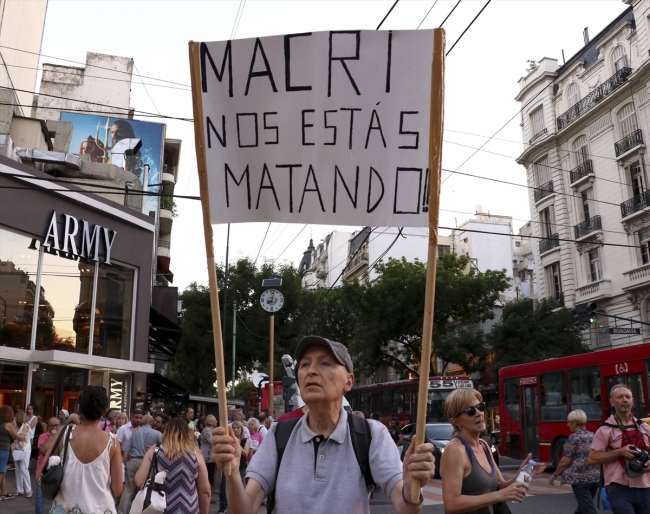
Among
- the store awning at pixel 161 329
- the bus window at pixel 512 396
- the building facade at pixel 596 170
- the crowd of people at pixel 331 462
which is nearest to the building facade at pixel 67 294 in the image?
the store awning at pixel 161 329

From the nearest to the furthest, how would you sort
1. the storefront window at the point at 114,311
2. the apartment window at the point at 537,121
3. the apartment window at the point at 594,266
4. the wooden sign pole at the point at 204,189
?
the wooden sign pole at the point at 204,189 < the storefront window at the point at 114,311 < the apartment window at the point at 594,266 < the apartment window at the point at 537,121

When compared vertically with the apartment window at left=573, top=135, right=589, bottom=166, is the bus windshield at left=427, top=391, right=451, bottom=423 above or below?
below

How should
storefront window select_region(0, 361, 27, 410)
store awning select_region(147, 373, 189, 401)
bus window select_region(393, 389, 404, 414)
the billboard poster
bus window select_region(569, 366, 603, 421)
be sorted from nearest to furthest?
bus window select_region(569, 366, 603, 421) → storefront window select_region(0, 361, 27, 410) → store awning select_region(147, 373, 189, 401) → bus window select_region(393, 389, 404, 414) → the billboard poster

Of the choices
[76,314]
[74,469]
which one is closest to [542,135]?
[76,314]

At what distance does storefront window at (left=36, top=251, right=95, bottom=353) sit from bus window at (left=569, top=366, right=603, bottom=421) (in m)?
13.7

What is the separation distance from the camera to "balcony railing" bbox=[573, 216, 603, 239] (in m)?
35.4

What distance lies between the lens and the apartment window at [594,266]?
35562 mm

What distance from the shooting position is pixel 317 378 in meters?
3.01

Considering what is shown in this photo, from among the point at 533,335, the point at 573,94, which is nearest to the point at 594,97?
the point at 573,94

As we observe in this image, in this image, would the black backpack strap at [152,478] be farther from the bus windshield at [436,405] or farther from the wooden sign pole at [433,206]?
the bus windshield at [436,405]

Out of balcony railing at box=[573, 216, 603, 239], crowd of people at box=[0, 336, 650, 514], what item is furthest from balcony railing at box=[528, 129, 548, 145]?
crowd of people at box=[0, 336, 650, 514]

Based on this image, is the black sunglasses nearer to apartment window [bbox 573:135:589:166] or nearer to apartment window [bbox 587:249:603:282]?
apartment window [bbox 587:249:603:282]

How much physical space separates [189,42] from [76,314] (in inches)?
736

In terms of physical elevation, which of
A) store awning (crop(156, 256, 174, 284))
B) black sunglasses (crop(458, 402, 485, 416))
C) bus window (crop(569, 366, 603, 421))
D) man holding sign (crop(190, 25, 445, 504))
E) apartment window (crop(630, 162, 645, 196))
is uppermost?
apartment window (crop(630, 162, 645, 196))
